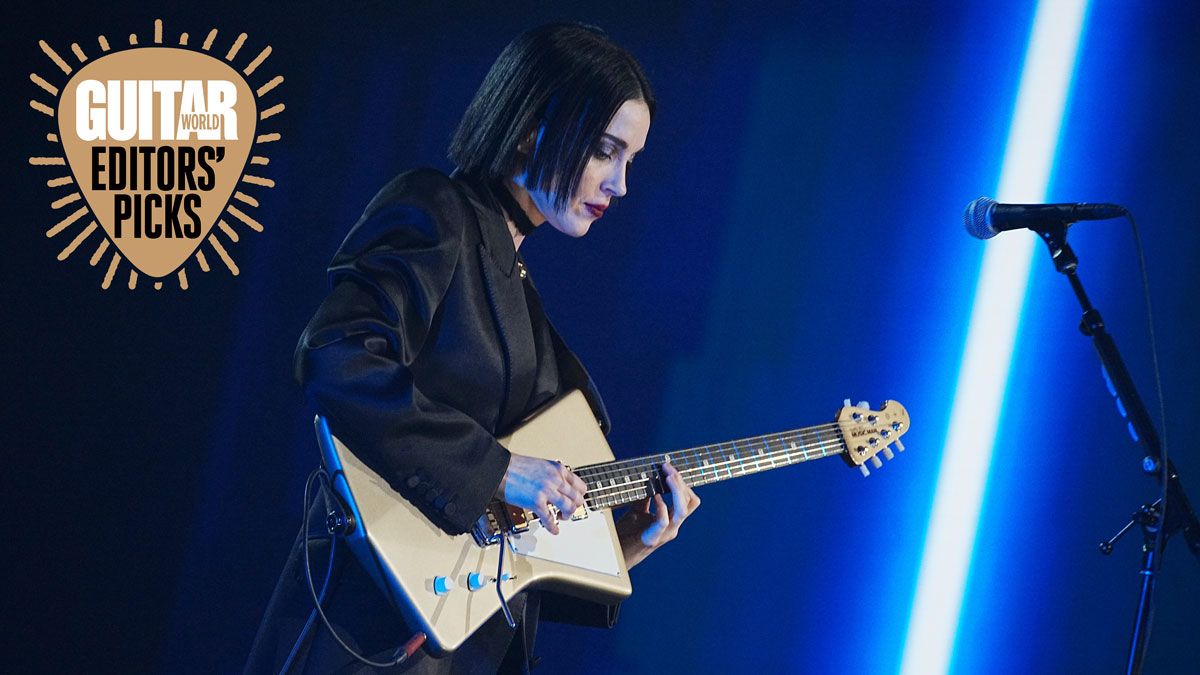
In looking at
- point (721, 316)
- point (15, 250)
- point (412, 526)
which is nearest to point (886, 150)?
point (721, 316)

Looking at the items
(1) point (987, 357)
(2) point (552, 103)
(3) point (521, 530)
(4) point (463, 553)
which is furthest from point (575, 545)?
(1) point (987, 357)

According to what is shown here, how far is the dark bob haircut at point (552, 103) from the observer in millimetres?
1893

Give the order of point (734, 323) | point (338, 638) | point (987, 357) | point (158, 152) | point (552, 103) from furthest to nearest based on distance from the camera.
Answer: point (987, 357) → point (734, 323) → point (158, 152) → point (552, 103) → point (338, 638)

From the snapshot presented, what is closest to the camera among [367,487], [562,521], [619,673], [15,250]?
[367,487]

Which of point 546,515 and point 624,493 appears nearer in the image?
point 546,515

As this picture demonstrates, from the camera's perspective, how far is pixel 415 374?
5.85 feet

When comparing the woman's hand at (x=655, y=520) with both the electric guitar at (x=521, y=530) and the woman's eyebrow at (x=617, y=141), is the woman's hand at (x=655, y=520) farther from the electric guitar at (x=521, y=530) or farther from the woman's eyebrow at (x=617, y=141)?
the woman's eyebrow at (x=617, y=141)

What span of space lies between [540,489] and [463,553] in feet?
0.59

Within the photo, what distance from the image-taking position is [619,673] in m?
3.18

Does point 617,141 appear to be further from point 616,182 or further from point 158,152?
point 158,152

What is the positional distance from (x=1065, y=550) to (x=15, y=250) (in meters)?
3.19

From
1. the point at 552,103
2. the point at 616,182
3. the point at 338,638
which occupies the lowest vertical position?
the point at 338,638

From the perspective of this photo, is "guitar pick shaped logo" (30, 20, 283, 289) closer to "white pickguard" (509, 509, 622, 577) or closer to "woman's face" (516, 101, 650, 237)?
"woman's face" (516, 101, 650, 237)

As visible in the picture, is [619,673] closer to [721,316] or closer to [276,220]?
[721,316]
